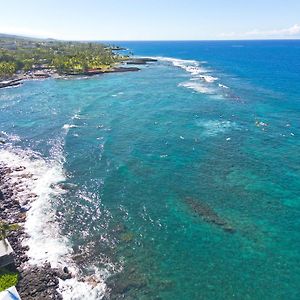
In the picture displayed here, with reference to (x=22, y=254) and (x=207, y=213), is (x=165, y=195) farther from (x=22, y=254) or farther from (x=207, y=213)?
(x=22, y=254)

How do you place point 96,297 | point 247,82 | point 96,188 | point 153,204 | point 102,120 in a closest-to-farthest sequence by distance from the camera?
point 96,297 < point 153,204 < point 96,188 < point 102,120 < point 247,82

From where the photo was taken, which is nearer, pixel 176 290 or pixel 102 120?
pixel 176 290

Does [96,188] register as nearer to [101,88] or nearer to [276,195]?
[276,195]

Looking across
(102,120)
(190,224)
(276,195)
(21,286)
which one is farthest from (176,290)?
(102,120)

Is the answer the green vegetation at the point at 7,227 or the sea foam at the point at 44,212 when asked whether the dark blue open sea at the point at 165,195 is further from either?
the green vegetation at the point at 7,227

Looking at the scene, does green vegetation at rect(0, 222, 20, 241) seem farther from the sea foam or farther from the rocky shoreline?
the sea foam

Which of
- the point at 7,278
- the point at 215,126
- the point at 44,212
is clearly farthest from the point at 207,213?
the point at 215,126
